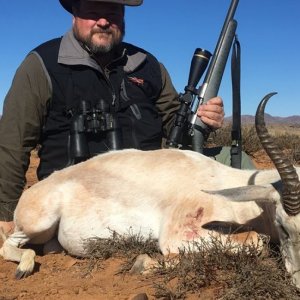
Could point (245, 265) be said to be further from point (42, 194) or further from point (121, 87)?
point (121, 87)

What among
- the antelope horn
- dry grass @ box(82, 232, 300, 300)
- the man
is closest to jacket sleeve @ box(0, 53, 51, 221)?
the man

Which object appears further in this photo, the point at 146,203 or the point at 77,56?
the point at 77,56

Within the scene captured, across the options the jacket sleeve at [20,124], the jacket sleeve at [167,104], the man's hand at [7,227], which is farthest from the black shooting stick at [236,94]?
the man's hand at [7,227]

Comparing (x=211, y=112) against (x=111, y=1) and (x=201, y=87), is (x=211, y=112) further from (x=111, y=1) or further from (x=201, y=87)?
(x=111, y=1)

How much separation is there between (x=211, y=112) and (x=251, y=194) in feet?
8.08

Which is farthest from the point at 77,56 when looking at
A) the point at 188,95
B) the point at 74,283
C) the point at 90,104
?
the point at 74,283

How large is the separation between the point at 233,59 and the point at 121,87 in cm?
170

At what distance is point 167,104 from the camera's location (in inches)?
282

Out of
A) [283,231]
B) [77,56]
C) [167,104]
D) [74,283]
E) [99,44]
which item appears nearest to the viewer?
[283,231]

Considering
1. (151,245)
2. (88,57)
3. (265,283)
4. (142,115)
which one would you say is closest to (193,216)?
(151,245)

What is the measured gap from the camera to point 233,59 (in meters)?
7.08

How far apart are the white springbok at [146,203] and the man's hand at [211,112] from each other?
4.24 ft

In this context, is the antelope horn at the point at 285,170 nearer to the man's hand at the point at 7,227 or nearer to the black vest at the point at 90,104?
the black vest at the point at 90,104

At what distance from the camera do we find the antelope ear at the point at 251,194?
3951 millimetres
